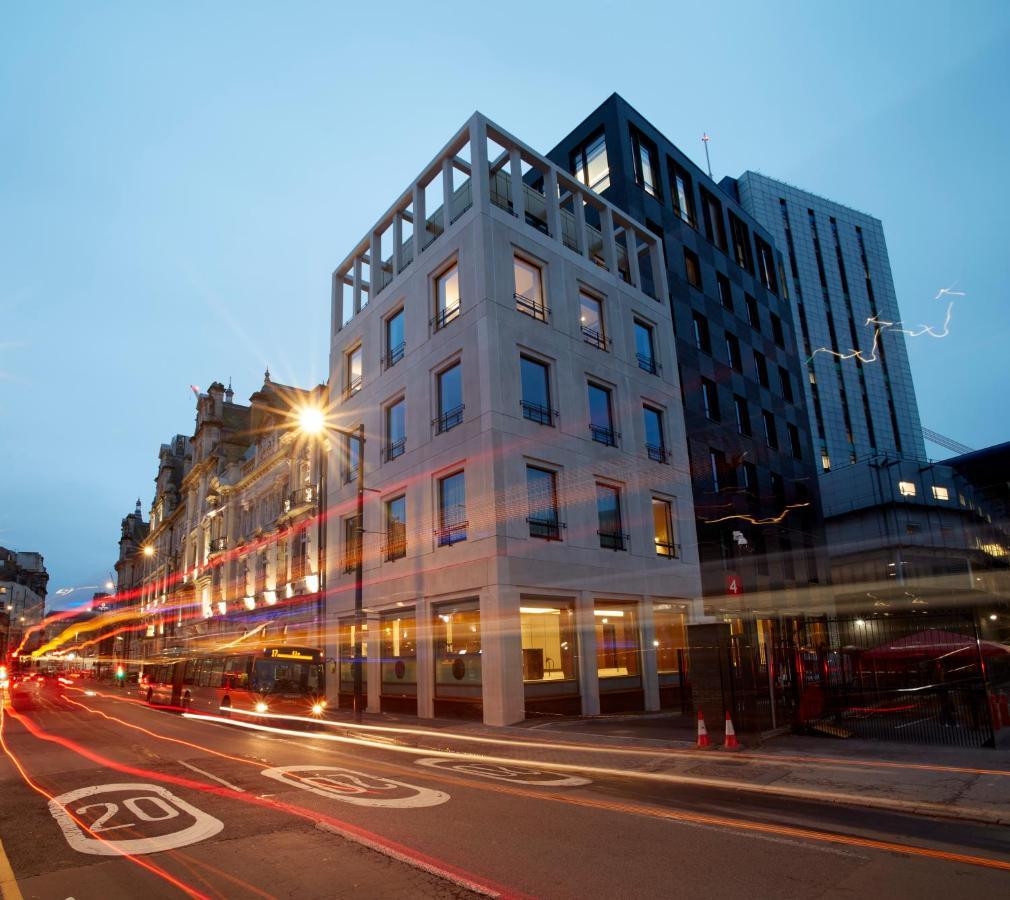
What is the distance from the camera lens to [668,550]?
2784cm

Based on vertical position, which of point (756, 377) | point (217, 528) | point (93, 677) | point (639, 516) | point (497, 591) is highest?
point (756, 377)

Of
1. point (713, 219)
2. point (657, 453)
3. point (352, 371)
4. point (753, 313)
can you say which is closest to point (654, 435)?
point (657, 453)

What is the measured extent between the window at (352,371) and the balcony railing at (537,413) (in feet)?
35.6

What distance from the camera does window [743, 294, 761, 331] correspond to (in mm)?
39166

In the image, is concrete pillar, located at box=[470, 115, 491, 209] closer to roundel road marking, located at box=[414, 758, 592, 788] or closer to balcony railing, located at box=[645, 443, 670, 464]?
balcony railing, located at box=[645, 443, 670, 464]

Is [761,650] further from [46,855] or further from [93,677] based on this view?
[93,677]

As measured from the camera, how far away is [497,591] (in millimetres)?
20250

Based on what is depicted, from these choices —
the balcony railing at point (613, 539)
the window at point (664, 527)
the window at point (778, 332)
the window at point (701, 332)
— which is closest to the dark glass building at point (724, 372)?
the window at point (701, 332)

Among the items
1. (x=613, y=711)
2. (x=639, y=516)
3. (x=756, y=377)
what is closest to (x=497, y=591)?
(x=613, y=711)

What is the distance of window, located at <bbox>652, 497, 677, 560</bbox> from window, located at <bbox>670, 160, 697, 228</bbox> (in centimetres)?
1631

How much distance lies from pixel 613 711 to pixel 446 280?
17052mm

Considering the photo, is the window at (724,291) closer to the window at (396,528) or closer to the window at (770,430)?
the window at (770,430)

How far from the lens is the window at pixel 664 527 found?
2756cm

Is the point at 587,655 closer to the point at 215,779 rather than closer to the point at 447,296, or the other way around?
the point at 215,779
